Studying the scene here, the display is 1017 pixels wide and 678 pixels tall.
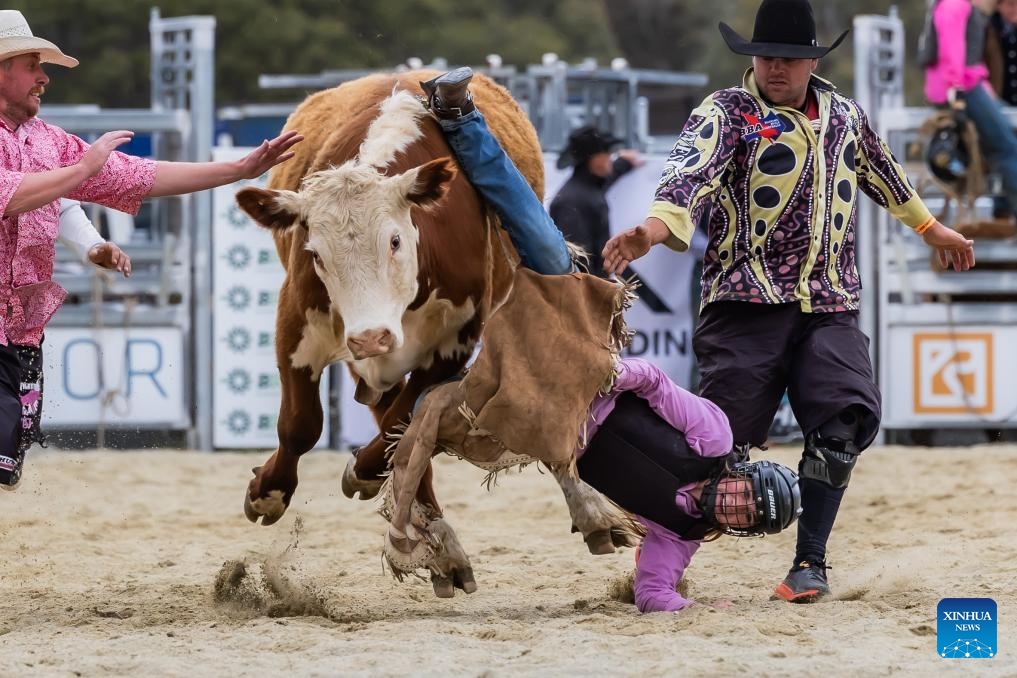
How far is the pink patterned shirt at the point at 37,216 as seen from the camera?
4.43 m

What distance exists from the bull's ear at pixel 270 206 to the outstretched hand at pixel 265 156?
0.10 meters

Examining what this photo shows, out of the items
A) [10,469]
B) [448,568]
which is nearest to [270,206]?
[10,469]

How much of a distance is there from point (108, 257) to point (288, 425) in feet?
2.93

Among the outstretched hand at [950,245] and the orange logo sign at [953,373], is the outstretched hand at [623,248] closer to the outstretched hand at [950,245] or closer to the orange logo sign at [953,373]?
the outstretched hand at [950,245]

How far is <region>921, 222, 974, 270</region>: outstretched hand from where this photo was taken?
15.6 ft

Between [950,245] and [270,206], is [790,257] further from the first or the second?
[270,206]

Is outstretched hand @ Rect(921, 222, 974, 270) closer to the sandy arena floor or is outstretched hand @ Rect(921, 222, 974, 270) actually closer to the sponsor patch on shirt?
the sponsor patch on shirt

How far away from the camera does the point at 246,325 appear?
8680 mm

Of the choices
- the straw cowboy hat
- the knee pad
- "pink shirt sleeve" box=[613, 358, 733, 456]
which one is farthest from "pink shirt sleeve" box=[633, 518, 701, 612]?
the straw cowboy hat

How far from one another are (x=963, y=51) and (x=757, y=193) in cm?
441

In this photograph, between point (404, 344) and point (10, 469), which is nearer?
point (10, 469)

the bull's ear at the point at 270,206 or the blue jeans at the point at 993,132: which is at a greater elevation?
the blue jeans at the point at 993,132

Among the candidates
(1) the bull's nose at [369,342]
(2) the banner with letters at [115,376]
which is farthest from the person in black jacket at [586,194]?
(1) the bull's nose at [369,342]

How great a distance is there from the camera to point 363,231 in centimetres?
448
